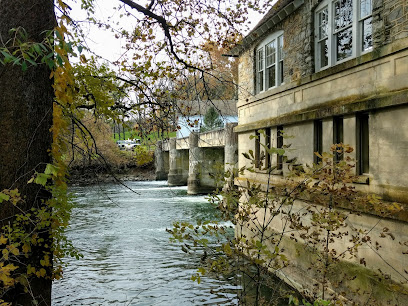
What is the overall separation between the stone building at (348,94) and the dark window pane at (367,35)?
2 centimetres

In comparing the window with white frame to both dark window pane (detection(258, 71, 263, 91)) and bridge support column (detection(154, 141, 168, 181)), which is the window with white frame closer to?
dark window pane (detection(258, 71, 263, 91))

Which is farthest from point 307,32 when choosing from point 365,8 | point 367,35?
A: point 367,35

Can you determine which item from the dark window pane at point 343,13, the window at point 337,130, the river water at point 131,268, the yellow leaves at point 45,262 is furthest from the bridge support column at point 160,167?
the yellow leaves at point 45,262

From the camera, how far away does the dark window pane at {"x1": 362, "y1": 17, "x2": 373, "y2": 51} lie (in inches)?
294

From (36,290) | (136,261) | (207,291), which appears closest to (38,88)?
(36,290)

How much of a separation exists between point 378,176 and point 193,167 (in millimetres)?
24232

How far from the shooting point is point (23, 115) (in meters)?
3.96

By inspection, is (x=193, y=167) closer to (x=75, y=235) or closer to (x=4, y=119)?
(x=75, y=235)

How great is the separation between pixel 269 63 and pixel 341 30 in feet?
11.5

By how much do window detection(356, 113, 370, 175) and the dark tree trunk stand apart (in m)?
5.53

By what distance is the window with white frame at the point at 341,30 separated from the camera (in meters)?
7.65

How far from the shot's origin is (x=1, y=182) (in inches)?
154

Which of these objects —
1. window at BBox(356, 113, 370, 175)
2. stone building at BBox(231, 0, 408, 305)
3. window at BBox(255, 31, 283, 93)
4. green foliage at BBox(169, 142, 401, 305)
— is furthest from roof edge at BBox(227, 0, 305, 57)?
green foliage at BBox(169, 142, 401, 305)

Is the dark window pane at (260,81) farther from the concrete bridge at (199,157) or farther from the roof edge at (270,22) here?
the concrete bridge at (199,157)
